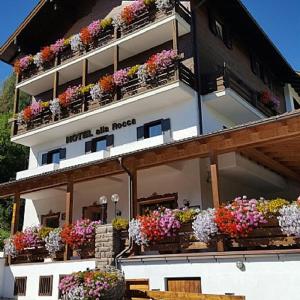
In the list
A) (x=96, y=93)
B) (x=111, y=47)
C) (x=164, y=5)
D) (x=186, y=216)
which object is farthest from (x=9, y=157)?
(x=186, y=216)

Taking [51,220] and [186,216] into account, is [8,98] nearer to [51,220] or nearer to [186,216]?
[51,220]

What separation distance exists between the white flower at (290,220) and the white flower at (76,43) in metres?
14.2

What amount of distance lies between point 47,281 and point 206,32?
12.5m

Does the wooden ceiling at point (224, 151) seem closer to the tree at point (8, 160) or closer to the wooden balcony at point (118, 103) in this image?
the wooden balcony at point (118, 103)

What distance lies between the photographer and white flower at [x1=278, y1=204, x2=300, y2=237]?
28.5ft

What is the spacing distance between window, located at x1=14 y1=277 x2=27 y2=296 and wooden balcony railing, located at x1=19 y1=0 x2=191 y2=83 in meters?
10.7

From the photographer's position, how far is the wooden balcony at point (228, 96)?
1647 centimetres

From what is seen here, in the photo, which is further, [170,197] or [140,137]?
[140,137]

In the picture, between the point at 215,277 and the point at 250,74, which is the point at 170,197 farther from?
the point at 250,74

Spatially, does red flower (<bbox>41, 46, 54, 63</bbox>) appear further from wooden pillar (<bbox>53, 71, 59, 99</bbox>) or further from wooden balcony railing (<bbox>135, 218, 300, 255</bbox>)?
wooden balcony railing (<bbox>135, 218, 300, 255</bbox>)

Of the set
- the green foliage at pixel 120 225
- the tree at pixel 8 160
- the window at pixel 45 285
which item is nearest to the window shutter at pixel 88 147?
the window at pixel 45 285

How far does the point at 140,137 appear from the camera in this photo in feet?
57.0

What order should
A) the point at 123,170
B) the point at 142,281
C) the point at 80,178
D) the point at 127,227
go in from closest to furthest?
the point at 142,281 → the point at 127,227 → the point at 123,170 → the point at 80,178

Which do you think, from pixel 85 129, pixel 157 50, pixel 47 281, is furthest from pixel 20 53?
pixel 47 281
